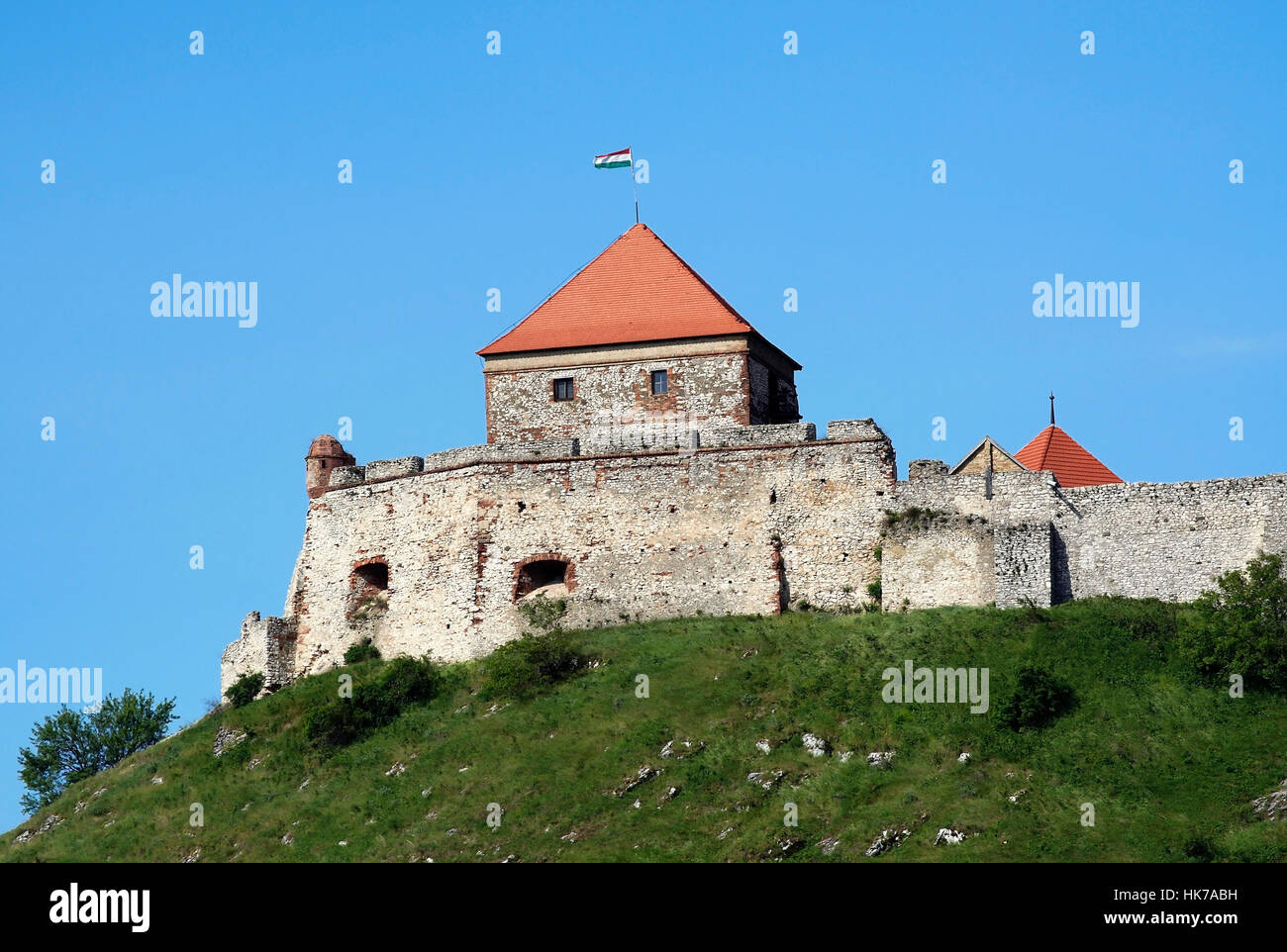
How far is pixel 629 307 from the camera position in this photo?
57.2 metres

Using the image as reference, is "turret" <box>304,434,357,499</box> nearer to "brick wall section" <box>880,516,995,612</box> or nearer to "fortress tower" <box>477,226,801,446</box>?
"fortress tower" <box>477,226,801,446</box>

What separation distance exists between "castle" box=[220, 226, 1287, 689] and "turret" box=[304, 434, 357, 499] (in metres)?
0.06

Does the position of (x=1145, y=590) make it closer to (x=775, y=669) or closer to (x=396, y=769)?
(x=775, y=669)

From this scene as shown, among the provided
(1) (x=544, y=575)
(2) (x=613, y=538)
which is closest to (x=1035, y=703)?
(2) (x=613, y=538)

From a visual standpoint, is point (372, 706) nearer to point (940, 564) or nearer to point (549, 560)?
point (549, 560)

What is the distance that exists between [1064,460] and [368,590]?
19031 mm

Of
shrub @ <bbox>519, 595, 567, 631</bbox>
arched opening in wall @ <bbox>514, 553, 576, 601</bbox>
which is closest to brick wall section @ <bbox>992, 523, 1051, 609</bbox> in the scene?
arched opening in wall @ <bbox>514, 553, 576, 601</bbox>

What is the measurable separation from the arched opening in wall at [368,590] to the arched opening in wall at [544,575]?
399 cm

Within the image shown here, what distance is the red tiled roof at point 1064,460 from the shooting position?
53.7m

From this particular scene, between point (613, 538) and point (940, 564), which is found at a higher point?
point (613, 538)

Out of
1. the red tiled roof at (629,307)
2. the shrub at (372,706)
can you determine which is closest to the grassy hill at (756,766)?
the shrub at (372,706)

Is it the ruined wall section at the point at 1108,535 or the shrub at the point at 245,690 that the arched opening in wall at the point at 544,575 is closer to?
the shrub at the point at 245,690
